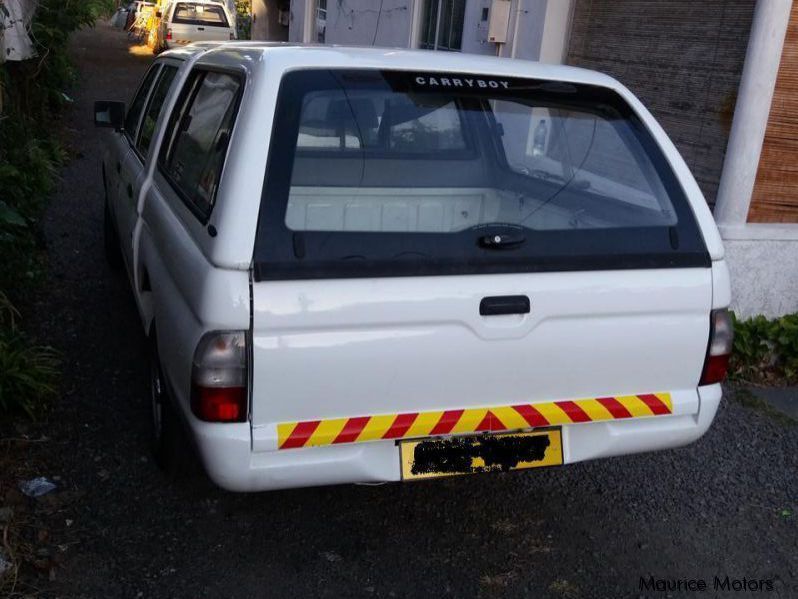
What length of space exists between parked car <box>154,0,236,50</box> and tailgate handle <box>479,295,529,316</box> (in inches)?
791

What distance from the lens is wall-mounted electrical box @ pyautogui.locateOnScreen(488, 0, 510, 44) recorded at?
7555 mm

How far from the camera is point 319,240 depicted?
2.78 metres

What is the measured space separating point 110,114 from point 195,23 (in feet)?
57.9

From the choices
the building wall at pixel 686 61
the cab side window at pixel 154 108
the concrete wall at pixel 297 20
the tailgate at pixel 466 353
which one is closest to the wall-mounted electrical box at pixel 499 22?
the building wall at pixel 686 61

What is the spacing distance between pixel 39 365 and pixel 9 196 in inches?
103

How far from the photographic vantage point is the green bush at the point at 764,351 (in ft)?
18.0

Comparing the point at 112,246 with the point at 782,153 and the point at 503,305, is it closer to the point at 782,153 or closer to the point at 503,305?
the point at 503,305

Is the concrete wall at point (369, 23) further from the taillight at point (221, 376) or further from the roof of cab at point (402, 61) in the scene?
the taillight at point (221, 376)

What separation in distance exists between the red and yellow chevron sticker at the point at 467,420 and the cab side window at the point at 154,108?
7.62 ft

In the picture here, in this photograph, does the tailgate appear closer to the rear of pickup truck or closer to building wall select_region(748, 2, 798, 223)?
the rear of pickup truck

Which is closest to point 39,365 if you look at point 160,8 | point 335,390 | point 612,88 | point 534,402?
point 335,390

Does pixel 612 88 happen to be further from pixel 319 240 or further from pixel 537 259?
pixel 319 240
